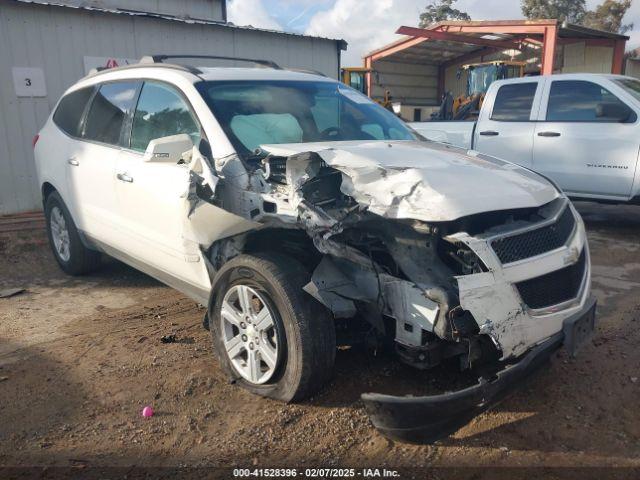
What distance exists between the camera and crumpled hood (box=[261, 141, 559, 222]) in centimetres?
251

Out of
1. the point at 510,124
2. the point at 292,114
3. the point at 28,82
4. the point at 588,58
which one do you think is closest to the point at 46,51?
the point at 28,82

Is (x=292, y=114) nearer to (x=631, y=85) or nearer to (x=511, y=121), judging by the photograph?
(x=511, y=121)

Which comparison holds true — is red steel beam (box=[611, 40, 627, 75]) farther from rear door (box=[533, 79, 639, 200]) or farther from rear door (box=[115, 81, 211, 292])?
rear door (box=[115, 81, 211, 292])

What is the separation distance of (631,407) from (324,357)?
5.58 feet

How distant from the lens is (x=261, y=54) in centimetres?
1011

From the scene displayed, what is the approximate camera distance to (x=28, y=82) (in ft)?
25.1

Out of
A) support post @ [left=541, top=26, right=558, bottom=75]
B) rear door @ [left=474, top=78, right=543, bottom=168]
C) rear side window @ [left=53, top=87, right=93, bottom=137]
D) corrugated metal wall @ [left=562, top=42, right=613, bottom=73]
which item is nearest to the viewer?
rear side window @ [left=53, top=87, right=93, bottom=137]

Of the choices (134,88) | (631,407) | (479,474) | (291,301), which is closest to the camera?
(479,474)

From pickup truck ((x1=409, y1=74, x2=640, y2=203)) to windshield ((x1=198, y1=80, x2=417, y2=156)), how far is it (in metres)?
2.25

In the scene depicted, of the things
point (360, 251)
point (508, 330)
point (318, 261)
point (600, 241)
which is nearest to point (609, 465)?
point (508, 330)

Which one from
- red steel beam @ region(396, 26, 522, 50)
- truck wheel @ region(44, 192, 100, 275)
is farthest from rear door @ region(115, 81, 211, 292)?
red steel beam @ region(396, 26, 522, 50)

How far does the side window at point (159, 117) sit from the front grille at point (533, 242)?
6.55 feet

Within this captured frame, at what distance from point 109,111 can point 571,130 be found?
17.7ft

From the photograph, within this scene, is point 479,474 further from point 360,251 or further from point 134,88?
point 134,88
